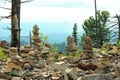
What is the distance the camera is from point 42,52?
18.4 m

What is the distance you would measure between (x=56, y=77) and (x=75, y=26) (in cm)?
8586

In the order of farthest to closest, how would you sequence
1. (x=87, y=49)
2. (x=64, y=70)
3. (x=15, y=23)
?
(x=15, y=23) < (x=87, y=49) < (x=64, y=70)

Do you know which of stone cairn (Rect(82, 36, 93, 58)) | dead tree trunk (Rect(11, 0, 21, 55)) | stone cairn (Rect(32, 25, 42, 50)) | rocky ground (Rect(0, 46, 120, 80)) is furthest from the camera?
dead tree trunk (Rect(11, 0, 21, 55))

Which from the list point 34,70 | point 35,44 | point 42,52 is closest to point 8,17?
point 35,44

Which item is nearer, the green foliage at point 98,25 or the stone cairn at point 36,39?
the stone cairn at point 36,39

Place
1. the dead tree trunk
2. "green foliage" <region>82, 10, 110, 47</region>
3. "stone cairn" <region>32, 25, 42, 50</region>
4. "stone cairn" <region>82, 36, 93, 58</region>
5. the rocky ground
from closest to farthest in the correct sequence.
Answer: the rocky ground < "stone cairn" <region>82, 36, 93, 58</region> < "stone cairn" <region>32, 25, 42, 50</region> < the dead tree trunk < "green foliage" <region>82, 10, 110, 47</region>

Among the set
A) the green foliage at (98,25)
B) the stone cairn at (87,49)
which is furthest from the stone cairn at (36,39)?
the green foliage at (98,25)

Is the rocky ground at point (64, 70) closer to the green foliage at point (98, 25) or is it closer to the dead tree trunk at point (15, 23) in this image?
the dead tree trunk at point (15, 23)

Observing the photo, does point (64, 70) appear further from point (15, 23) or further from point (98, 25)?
point (98, 25)

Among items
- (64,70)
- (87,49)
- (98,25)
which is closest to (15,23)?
(87,49)

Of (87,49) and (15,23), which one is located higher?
(15,23)

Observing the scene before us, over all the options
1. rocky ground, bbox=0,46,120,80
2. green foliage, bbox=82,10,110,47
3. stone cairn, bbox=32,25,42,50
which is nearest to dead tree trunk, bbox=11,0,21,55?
stone cairn, bbox=32,25,42,50

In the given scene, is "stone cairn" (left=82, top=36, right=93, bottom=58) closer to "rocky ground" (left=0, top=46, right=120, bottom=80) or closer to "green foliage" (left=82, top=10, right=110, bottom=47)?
"rocky ground" (left=0, top=46, right=120, bottom=80)

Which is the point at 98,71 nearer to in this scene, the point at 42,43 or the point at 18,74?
the point at 18,74
